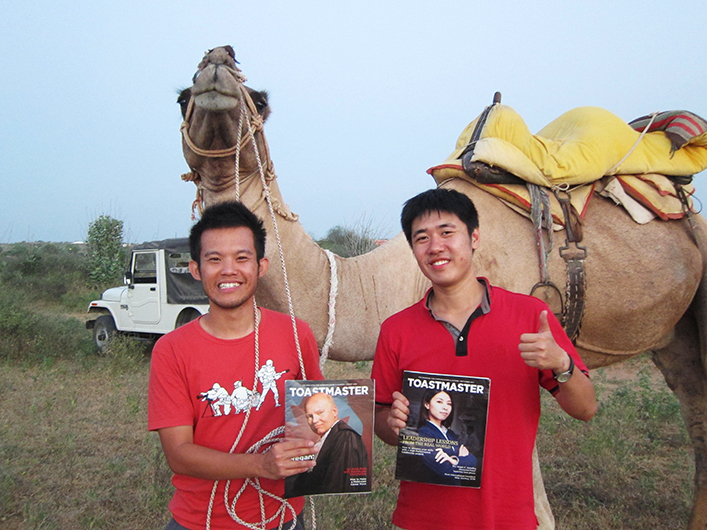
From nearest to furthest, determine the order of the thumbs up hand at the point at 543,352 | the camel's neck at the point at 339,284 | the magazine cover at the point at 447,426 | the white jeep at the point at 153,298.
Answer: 1. the thumbs up hand at the point at 543,352
2. the magazine cover at the point at 447,426
3. the camel's neck at the point at 339,284
4. the white jeep at the point at 153,298

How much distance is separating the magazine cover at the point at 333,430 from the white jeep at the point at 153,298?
8.67 metres

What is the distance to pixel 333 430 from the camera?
5.45 feet

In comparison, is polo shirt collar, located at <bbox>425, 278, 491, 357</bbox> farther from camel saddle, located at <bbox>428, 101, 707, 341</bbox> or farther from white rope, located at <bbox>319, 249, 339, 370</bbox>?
camel saddle, located at <bbox>428, 101, 707, 341</bbox>

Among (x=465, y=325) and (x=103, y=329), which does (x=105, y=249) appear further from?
(x=465, y=325)

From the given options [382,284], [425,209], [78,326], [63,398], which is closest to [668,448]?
[382,284]

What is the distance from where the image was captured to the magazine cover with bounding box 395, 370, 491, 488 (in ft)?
5.49

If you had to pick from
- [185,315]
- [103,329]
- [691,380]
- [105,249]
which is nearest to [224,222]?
[691,380]

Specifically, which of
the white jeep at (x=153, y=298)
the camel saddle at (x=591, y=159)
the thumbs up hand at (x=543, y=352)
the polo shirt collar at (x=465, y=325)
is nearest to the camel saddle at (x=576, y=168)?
the camel saddle at (x=591, y=159)

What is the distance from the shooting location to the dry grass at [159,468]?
375cm

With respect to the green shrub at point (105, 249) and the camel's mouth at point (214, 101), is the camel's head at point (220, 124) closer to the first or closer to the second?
the camel's mouth at point (214, 101)

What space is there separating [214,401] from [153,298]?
373 inches

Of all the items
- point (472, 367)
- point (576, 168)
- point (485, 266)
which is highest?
point (576, 168)

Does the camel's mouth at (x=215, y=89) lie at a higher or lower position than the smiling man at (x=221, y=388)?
higher

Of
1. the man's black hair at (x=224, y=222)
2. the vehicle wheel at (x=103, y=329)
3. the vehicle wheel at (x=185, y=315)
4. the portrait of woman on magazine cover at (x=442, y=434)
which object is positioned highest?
the man's black hair at (x=224, y=222)
